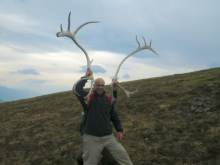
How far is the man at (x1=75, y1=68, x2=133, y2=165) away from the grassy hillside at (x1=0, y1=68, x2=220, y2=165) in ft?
11.7

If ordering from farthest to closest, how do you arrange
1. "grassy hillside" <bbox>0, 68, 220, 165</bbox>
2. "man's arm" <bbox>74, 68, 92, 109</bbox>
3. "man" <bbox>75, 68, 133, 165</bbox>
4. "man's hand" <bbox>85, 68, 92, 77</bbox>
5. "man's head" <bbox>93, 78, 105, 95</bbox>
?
"grassy hillside" <bbox>0, 68, 220, 165</bbox>, "man's hand" <bbox>85, 68, 92, 77</bbox>, "man's head" <bbox>93, 78, 105, 95</bbox>, "man's arm" <bbox>74, 68, 92, 109</bbox>, "man" <bbox>75, 68, 133, 165</bbox>

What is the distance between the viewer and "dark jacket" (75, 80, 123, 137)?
728 centimetres

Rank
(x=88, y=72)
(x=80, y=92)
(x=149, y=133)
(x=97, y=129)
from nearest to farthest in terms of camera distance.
Answer: (x=97, y=129) < (x=80, y=92) < (x=88, y=72) < (x=149, y=133)

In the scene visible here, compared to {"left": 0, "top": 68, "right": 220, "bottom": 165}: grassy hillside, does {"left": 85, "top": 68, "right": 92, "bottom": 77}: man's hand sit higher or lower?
higher

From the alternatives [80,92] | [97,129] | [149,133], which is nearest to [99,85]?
[80,92]

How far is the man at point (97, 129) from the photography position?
7250mm

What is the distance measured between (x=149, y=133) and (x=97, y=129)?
302 inches

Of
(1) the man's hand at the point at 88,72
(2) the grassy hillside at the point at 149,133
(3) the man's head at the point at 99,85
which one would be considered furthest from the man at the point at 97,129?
(2) the grassy hillside at the point at 149,133

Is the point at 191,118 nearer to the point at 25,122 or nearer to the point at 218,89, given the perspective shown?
the point at 218,89

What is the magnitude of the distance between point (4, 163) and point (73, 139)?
453 cm

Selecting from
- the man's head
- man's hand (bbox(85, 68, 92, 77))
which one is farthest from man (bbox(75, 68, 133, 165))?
man's hand (bbox(85, 68, 92, 77))

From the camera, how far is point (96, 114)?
732cm

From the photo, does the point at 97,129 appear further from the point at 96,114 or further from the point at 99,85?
the point at 99,85

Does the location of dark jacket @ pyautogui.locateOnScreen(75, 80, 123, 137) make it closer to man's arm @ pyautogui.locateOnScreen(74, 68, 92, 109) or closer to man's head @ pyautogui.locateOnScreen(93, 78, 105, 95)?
man's arm @ pyautogui.locateOnScreen(74, 68, 92, 109)
